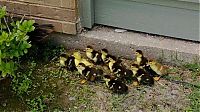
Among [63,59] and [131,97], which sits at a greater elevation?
[63,59]

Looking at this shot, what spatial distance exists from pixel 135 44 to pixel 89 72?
0.46 m

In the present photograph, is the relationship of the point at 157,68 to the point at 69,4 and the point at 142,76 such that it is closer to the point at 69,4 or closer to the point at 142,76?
the point at 142,76

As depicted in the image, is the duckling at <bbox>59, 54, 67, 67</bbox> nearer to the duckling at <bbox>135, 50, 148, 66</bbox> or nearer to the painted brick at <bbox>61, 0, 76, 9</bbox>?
the painted brick at <bbox>61, 0, 76, 9</bbox>

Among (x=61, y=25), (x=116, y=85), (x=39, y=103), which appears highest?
(x=61, y=25)

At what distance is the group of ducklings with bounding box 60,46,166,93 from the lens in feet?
12.6

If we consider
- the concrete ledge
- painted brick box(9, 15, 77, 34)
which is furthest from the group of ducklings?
painted brick box(9, 15, 77, 34)

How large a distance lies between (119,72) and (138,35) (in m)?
0.46

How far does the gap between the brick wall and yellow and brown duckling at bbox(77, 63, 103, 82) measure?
399 mm

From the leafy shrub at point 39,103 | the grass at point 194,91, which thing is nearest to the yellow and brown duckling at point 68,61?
the leafy shrub at point 39,103

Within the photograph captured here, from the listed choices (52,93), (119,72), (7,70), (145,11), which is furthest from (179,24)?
(7,70)

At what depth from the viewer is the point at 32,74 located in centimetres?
411

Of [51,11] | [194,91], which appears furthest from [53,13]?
[194,91]

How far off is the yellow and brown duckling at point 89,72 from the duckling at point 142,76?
0.26m

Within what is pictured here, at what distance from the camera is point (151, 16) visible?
4102mm
